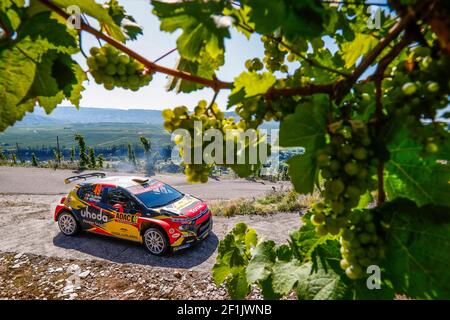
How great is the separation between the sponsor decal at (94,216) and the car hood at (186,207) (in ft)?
5.10

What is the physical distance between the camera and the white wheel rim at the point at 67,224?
8.29 meters

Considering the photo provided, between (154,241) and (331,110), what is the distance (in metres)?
6.74

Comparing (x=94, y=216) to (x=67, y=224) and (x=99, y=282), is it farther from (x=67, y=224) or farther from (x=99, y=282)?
(x=99, y=282)

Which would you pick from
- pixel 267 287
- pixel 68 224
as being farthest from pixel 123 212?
pixel 267 287

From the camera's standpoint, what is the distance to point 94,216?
7734mm

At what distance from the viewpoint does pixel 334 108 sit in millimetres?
954

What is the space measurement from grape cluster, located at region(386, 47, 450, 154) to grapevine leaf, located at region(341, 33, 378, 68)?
774 mm

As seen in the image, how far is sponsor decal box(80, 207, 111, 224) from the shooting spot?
754cm

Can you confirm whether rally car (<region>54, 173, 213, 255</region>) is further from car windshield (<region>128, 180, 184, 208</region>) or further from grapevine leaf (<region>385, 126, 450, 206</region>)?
grapevine leaf (<region>385, 126, 450, 206</region>)

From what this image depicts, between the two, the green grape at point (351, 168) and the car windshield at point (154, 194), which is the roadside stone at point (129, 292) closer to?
the car windshield at point (154, 194)

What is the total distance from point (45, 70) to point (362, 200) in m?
1.30

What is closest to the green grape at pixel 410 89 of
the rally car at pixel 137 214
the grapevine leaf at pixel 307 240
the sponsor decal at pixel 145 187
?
the grapevine leaf at pixel 307 240

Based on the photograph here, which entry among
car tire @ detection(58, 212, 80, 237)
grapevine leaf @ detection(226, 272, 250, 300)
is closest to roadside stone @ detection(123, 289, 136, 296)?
car tire @ detection(58, 212, 80, 237)

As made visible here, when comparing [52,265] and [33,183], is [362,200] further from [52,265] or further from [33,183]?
[33,183]
